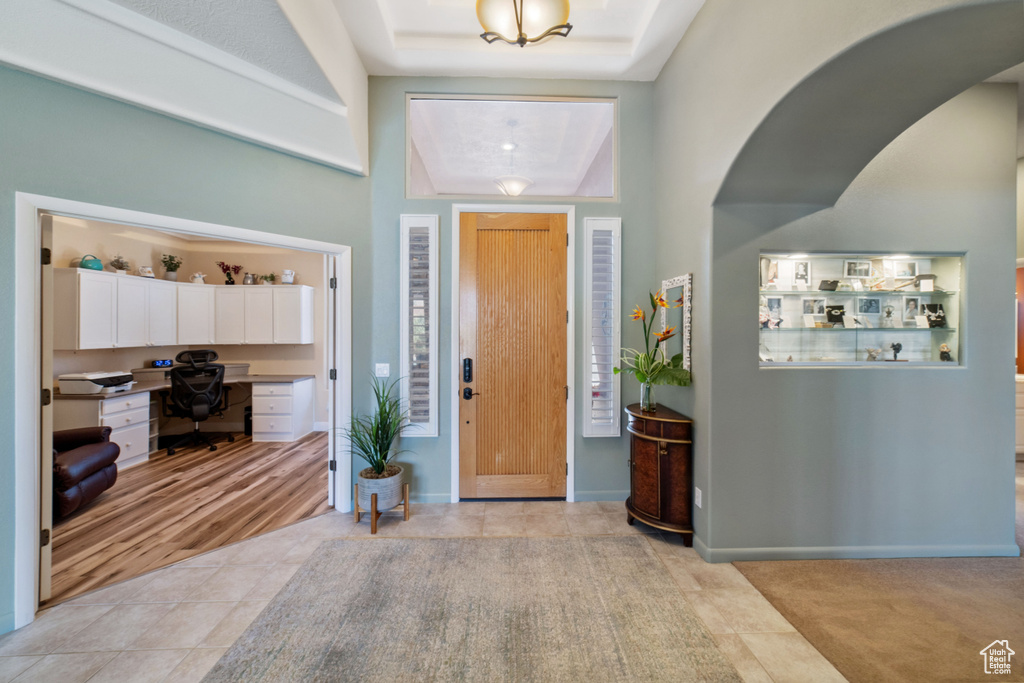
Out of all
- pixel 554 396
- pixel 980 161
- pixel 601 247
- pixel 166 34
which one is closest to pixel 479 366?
pixel 554 396

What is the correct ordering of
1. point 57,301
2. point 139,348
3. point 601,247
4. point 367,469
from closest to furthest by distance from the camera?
point 367,469 → point 601,247 → point 57,301 → point 139,348

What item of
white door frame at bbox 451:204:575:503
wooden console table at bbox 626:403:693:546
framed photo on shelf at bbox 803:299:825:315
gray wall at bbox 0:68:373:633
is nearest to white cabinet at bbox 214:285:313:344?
gray wall at bbox 0:68:373:633

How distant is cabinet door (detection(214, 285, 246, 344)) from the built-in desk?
597mm

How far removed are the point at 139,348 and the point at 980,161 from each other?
822 centimetres

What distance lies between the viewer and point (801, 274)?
2.66 meters

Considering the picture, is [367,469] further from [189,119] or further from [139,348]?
[139,348]

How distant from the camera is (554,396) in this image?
11.3ft

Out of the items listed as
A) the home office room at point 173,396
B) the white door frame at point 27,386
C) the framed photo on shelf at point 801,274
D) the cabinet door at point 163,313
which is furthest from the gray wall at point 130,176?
the cabinet door at point 163,313

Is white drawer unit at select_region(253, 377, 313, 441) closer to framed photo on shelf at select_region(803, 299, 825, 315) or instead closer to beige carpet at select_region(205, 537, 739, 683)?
beige carpet at select_region(205, 537, 739, 683)

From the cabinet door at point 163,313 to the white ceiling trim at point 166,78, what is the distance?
11.5 ft

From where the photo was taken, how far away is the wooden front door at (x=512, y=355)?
3.39m

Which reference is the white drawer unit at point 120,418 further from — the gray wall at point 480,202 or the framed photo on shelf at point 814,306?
the framed photo on shelf at point 814,306

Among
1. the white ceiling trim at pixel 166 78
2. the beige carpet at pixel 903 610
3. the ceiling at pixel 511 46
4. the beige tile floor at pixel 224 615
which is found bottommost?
the beige tile floor at pixel 224 615

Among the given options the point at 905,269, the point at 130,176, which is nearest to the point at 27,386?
the point at 130,176
